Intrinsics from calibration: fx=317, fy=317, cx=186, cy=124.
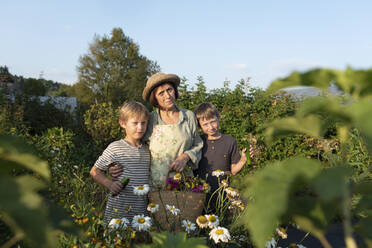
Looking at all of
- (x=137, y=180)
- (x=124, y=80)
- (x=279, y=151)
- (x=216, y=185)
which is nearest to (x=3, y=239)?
(x=137, y=180)

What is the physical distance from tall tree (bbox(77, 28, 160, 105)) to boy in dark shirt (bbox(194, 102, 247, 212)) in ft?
81.2

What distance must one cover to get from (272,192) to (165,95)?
2.48 metres

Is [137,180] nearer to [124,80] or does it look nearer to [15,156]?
[15,156]

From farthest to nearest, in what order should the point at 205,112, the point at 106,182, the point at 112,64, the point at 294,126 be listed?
the point at 112,64 → the point at 205,112 → the point at 106,182 → the point at 294,126

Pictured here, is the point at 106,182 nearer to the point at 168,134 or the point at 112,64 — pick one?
the point at 168,134

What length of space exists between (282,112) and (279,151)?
727 mm

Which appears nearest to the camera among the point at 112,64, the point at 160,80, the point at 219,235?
the point at 219,235

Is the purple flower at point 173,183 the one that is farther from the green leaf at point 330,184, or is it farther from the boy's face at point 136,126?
the green leaf at point 330,184

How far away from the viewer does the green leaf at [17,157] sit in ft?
1.92

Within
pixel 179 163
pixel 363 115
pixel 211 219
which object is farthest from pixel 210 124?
pixel 363 115

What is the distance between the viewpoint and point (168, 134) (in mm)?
2826

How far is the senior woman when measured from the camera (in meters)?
2.76

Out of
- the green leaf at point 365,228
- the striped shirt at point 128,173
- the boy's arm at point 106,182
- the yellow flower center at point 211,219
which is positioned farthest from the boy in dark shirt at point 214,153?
the green leaf at point 365,228

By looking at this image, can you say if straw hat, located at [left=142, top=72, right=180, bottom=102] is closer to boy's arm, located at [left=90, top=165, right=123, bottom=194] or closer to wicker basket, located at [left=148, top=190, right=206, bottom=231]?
boy's arm, located at [left=90, top=165, right=123, bottom=194]
